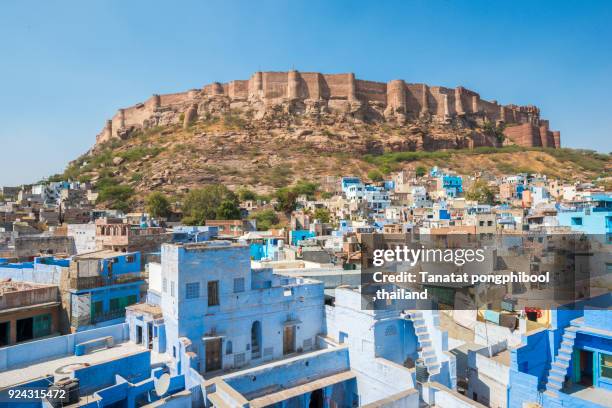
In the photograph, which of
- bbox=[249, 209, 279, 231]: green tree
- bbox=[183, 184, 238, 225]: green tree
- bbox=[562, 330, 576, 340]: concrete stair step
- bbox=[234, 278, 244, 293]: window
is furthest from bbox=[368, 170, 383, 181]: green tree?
bbox=[562, 330, 576, 340]: concrete stair step

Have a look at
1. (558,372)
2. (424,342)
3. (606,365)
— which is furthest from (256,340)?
(606,365)

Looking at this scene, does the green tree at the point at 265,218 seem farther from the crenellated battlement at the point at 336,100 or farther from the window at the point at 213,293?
the crenellated battlement at the point at 336,100

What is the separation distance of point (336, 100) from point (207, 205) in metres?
32.3

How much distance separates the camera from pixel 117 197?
41.4 m

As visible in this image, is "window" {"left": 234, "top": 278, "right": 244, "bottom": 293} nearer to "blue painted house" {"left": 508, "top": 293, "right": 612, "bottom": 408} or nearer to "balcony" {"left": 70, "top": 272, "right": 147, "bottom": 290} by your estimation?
"balcony" {"left": 70, "top": 272, "right": 147, "bottom": 290}

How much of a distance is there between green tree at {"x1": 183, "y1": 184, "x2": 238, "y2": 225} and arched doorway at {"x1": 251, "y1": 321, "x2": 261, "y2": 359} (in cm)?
2244

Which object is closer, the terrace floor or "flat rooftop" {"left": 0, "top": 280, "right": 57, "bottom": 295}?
the terrace floor

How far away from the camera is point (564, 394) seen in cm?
732

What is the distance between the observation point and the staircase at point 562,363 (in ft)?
25.2

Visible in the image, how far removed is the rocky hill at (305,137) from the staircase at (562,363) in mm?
38753

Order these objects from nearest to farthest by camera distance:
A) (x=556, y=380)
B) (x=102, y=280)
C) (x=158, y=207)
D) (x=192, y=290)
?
(x=556, y=380) < (x=192, y=290) < (x=102, y=280) < (x=158, y=207)

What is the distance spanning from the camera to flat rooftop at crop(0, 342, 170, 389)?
827 centimetres

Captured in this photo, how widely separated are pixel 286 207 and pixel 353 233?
15.3 metres

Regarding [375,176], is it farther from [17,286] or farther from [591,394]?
[591,394]
